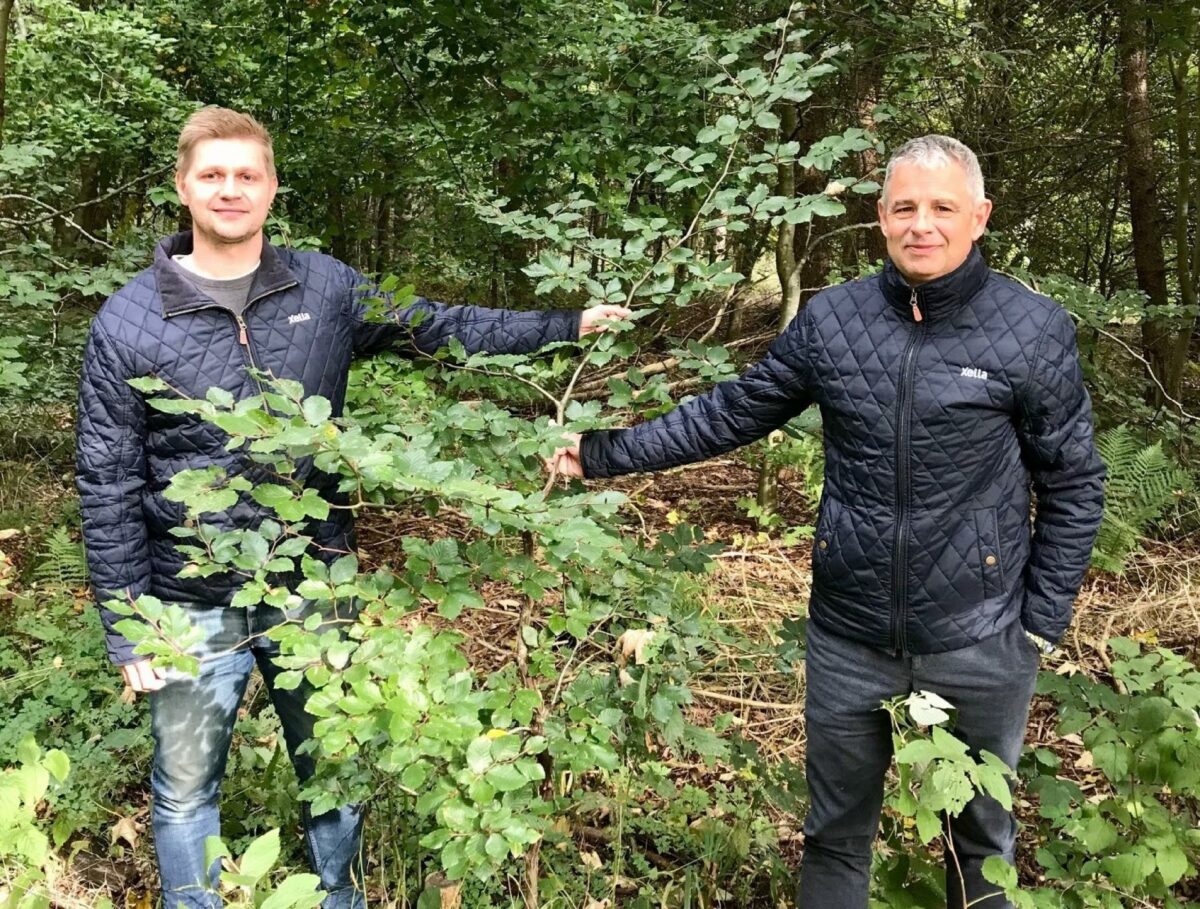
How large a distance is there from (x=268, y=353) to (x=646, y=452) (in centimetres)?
99

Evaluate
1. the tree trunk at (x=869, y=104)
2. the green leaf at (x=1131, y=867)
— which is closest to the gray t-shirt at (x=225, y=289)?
the green leaf at (x=1131, y=867)

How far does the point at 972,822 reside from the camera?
87.2 inches

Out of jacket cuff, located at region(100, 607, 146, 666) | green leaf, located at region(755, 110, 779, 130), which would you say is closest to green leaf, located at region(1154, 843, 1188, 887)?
green leaf, located at region(755, 110, 779, 130)

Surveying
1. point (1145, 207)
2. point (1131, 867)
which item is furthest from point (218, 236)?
point (1145, 207)

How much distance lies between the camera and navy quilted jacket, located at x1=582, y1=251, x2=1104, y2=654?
6.53 feet

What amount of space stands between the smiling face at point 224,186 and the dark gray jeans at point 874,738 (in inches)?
69.5

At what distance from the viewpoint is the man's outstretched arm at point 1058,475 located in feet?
6.52

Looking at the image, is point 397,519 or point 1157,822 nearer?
point 1157,822

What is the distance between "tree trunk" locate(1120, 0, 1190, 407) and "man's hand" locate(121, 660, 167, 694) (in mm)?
6719

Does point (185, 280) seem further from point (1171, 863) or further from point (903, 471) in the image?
point (1171, 863)

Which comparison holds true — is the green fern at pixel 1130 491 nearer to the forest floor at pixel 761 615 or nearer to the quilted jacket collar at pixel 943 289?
the forest floor at pixel 761 615

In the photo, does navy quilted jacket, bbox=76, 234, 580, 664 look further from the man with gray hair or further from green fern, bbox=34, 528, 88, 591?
green fern, bbox=34, 528, 88, 591

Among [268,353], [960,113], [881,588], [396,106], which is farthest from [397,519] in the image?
[960,113]

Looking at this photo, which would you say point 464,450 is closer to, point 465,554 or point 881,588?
point 465,554
